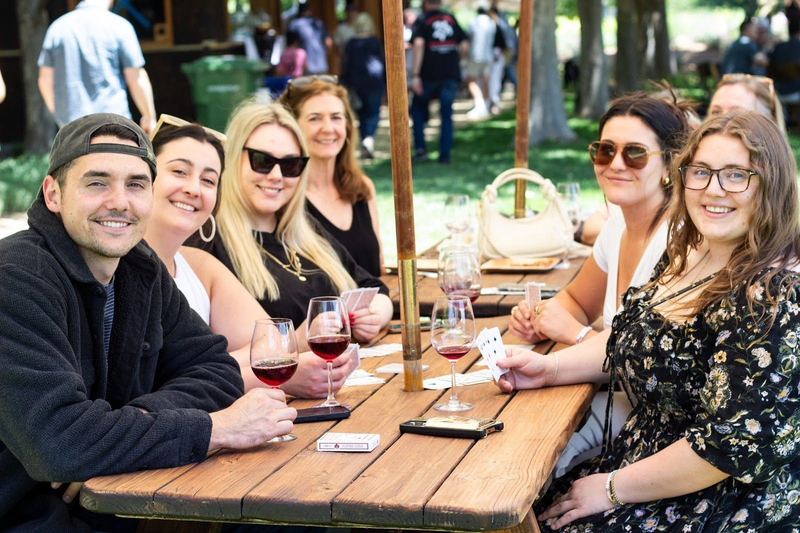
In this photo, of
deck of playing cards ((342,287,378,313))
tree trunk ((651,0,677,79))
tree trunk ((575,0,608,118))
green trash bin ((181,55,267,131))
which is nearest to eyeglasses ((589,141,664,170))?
deck of playing cards ((342,287,378,313))

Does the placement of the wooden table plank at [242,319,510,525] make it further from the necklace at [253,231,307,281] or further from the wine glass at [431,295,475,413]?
the necklace at [253,231,307,281]

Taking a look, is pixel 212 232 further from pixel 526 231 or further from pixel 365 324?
pixel 526 231

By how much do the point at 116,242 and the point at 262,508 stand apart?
2.44 feet

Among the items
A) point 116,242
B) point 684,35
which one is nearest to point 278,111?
point 116,242

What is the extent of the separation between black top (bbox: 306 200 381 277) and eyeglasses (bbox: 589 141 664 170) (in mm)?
1560

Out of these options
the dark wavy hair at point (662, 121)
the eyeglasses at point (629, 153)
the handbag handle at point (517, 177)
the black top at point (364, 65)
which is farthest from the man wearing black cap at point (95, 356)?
the black top at point (364, 65)

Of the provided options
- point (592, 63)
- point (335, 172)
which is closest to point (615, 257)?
point (335, 172)

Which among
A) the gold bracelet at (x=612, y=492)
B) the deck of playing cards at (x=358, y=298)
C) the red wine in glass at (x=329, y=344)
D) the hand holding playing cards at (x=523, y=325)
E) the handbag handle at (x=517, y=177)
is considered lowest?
the gold bracelet at (x=612, y=492)

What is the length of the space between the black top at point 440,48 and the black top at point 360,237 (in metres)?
8.40

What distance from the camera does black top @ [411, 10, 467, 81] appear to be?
42.1 feet

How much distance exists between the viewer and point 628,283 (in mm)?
3426

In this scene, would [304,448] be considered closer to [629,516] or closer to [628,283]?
[629,516]

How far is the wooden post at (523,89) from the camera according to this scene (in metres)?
4.56

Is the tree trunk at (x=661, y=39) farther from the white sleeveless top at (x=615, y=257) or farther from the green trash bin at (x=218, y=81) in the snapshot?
the white sleeveless top at (x=615, y=257)
